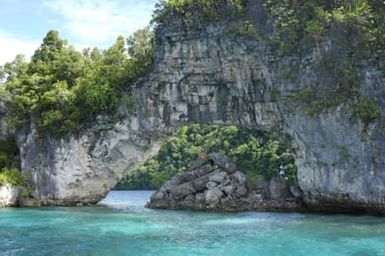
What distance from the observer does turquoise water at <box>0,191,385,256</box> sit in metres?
12.5

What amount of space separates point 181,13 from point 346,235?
1302 centimetres

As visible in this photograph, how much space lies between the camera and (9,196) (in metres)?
24.6

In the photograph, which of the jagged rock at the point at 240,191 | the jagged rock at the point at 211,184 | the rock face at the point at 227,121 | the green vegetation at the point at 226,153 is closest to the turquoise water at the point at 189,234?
the rock face at the point at 227,121

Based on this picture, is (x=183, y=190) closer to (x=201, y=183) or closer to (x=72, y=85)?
(x=201, y=183)

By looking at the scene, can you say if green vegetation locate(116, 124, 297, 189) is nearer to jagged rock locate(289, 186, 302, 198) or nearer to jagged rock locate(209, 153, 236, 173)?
jagged rock locate(209, 153, 236, 173)

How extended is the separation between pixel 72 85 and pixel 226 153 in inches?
564

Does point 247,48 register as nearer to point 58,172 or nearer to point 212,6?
point 212,6

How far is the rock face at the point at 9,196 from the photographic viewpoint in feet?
79.8

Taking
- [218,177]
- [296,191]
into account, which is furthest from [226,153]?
[296,191]

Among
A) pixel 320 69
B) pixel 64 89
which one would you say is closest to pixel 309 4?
pixel 320 69

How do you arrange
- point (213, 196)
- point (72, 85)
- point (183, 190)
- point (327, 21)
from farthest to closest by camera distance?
1. point (72, 85)
2. point (183, 190)
3. point (213, 196)
4. point (327, 21)

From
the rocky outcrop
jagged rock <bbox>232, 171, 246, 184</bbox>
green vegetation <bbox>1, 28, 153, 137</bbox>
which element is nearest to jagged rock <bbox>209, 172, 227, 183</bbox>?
the rocky outcrop

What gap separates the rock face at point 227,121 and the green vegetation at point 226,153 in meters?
3.17

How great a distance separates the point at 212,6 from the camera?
Result: 2289 centimetres
